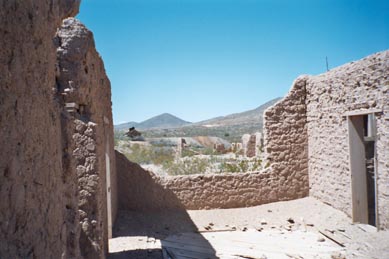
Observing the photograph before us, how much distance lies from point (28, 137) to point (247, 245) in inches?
218

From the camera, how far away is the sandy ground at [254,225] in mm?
5746

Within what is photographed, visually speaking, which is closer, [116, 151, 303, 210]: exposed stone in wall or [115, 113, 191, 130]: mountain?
[116, 151, 303, 210]: exposed stone in wall

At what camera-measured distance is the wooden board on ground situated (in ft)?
19.1

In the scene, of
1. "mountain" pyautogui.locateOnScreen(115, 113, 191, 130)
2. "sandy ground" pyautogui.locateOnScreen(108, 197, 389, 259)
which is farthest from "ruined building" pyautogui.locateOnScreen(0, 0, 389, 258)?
"mountain" pyautogui.locateOnScreen(115, 113, 191, 130)

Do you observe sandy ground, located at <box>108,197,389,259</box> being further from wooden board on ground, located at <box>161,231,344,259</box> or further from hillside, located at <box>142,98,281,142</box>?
hillside, located at <box>142,98,281,142</box>

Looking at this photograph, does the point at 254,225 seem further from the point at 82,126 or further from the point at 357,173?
the point at 82,126

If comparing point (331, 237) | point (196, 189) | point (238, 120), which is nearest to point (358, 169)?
point (331, 237)

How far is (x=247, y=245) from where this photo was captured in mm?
6352

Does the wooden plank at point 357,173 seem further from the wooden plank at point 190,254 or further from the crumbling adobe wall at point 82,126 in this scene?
the crumbling adobe wall at point 82,126

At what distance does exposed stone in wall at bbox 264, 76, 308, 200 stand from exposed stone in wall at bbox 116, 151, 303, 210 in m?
0.11

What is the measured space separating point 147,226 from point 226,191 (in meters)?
2.13

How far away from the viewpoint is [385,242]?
5676 mm

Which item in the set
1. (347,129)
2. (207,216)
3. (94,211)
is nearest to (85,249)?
(94,211)

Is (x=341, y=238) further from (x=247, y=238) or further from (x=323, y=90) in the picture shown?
(x=323, y=90)
